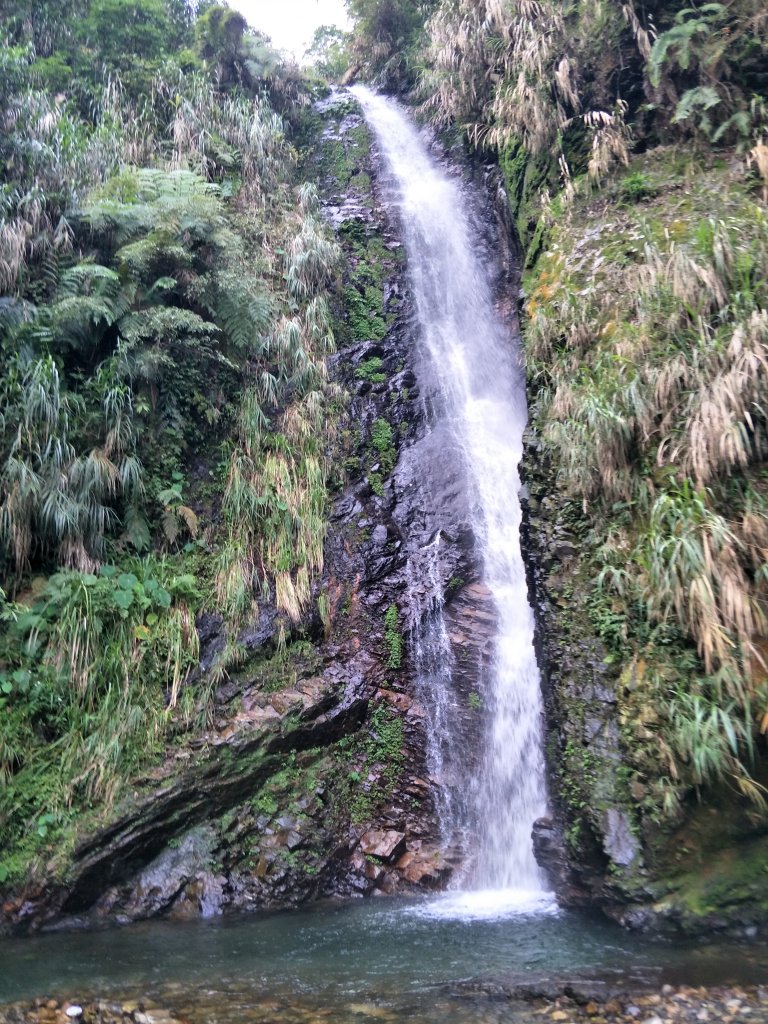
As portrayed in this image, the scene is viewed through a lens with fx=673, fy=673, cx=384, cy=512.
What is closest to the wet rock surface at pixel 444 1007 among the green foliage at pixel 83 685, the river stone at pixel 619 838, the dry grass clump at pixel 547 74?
the river stone at pixel 619 838

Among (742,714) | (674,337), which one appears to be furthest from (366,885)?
(674,337)

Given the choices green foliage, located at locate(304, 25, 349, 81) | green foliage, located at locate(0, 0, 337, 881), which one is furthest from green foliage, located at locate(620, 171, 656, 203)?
green foliage, located at locate(304, 25, 349, 81)

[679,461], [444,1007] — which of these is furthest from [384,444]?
[444,1007]

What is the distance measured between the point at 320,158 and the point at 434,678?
13.7m

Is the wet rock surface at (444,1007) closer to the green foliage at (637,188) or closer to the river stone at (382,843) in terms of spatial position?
the river stone at (382,843)

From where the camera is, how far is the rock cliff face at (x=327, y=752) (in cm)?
645

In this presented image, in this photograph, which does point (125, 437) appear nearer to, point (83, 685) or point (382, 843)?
point (83, 685)

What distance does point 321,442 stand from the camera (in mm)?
10047

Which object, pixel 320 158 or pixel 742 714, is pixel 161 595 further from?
pixel 320 158

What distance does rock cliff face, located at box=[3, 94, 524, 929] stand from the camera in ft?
21.2

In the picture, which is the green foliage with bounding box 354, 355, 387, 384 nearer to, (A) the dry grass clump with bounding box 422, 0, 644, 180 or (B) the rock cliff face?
(B) the rock cliff face

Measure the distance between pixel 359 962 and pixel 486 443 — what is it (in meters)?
7.45

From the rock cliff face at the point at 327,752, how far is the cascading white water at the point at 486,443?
29 cm

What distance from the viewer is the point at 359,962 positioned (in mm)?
4855
